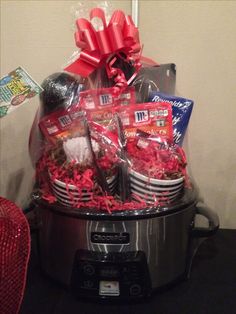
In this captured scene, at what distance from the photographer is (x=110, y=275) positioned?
623 millimetres

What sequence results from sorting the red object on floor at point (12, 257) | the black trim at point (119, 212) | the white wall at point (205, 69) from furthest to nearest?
the white wall at point (205, 69)
the black trim at point (119, 212)
the red object on floor at point (12, 257)

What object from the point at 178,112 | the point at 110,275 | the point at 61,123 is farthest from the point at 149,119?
the point at 110,275

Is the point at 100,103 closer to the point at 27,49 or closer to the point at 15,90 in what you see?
the point at 15,90

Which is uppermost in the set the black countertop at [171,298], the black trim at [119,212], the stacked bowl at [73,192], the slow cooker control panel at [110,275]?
the stacked bowl at [73,192]

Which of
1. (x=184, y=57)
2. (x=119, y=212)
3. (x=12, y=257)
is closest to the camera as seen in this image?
(x=12, y=257)

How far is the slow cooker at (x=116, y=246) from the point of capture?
619 mm

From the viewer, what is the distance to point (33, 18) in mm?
918

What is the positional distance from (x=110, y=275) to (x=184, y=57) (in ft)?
1.89

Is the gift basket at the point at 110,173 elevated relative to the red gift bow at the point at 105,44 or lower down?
lower down

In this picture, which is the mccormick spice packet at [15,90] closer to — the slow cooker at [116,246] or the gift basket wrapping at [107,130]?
the gift basket wrapping at [107,130]

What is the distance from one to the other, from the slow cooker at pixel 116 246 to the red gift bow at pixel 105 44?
263 mm

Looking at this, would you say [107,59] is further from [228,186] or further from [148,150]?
[228,186]

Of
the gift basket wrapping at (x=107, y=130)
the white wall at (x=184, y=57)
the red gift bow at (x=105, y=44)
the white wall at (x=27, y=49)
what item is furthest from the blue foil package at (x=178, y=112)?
the white wall at (x=27, y=49)

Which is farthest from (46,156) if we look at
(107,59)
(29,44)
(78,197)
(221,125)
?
(221,125)
